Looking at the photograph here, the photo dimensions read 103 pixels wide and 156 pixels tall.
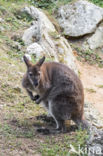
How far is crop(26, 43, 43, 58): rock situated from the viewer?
33.7 ft

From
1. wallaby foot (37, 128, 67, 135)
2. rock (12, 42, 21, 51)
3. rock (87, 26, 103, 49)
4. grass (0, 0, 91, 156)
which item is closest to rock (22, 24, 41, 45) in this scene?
rock (12, 42, 21, 51)

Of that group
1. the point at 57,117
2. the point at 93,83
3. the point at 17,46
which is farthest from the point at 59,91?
the point at 93,83

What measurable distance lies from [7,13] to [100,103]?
5.40m

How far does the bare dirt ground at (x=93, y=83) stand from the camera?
11336 millimetres

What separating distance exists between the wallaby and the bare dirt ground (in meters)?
4.71

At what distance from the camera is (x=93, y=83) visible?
13.0 m

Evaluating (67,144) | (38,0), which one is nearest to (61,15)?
(38,0)

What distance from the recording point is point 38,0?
16.6 m

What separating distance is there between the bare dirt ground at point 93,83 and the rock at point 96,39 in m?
1.65

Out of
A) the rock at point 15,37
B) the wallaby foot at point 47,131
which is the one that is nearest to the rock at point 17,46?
the rock at point 15,37

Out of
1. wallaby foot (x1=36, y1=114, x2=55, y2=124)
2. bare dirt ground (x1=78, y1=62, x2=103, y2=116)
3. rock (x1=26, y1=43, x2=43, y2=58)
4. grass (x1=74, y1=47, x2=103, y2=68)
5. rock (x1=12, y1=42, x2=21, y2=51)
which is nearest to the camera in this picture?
wallaby foot (x1=36, y1=114, x2=55, y2=124)

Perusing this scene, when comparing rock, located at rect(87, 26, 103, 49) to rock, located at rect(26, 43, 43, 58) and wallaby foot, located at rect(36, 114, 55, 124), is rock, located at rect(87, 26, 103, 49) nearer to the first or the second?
rock, located at rect(26, 43, 43, 58)

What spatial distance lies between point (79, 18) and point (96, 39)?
135 cm

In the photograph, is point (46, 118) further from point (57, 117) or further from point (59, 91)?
point (59, 91)
